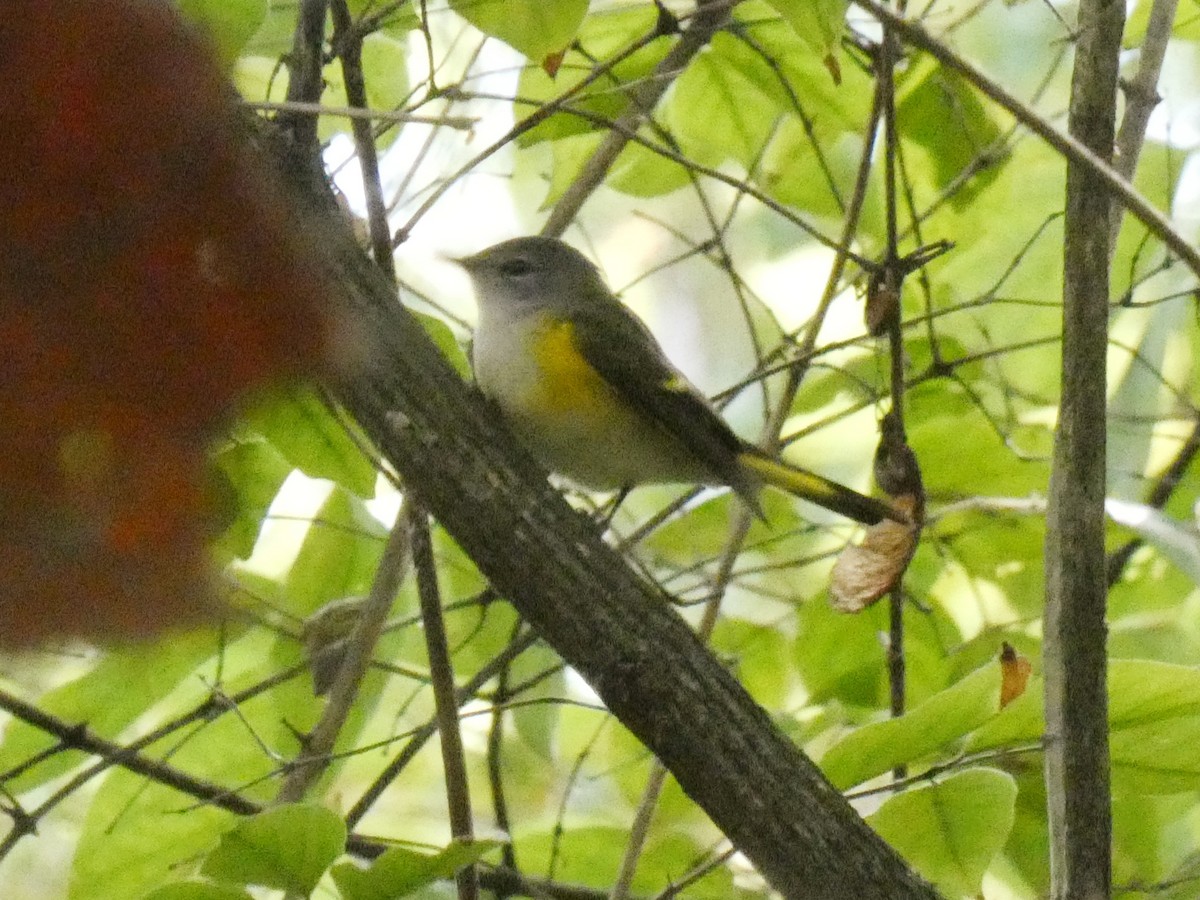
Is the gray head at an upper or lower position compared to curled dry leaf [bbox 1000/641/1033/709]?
upper

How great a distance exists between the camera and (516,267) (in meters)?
1.86

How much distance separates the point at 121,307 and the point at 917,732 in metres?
0.81

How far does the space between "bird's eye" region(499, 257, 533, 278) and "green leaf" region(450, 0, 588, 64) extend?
0.78 meters

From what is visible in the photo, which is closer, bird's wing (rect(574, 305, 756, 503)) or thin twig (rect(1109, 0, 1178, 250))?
thin twig (rect(1109, 0, 1178, 250))

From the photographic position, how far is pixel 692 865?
1427mm

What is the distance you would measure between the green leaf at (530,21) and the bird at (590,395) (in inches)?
24.6

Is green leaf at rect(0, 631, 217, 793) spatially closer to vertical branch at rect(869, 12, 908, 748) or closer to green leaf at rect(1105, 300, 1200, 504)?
vertical branch at rect(869, 12, 908, 748)

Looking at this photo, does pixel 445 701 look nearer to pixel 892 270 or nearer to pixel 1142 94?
pixel 892 270

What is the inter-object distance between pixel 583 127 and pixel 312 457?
441 mm

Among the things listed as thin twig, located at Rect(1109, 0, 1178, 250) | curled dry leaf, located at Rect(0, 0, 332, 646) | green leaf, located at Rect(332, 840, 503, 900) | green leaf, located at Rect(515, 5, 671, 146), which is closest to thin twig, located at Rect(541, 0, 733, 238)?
green leaf, located at Rect(515, 5, 671, 146)

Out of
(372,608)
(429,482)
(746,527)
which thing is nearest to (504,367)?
(746,527)

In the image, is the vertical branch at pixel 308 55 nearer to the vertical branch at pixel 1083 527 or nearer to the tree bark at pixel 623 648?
the tree bark at pixel 623 648

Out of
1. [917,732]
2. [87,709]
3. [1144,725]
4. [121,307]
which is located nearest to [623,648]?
[917,732]

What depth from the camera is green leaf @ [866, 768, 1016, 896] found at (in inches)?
41.0
